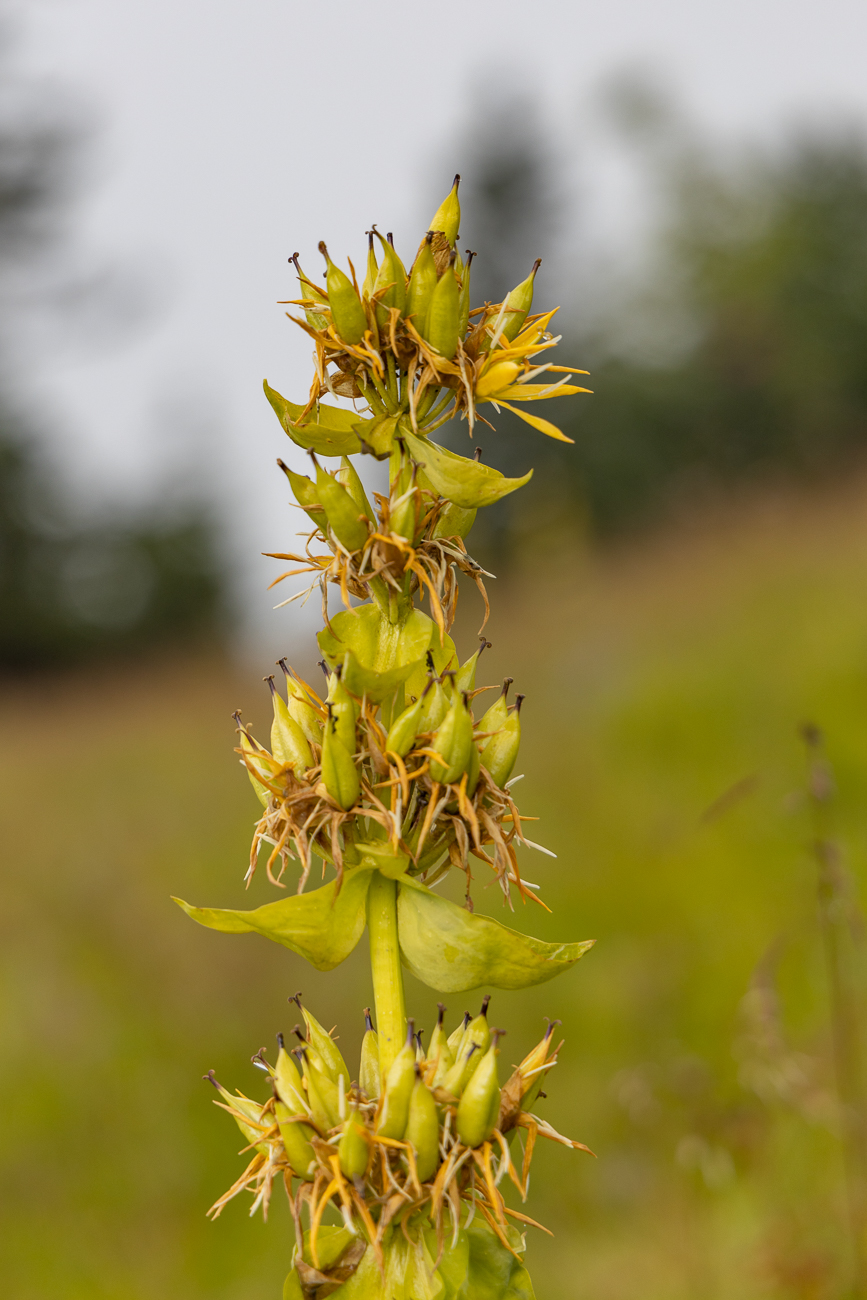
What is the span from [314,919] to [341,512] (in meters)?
0.62

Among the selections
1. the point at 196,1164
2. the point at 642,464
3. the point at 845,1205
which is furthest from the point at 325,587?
the point at 642,464

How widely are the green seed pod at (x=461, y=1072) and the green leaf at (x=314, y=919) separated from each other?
220 millimetres

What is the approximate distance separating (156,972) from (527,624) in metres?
7.48

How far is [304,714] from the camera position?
1683mm

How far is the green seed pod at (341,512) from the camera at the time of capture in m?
1.59

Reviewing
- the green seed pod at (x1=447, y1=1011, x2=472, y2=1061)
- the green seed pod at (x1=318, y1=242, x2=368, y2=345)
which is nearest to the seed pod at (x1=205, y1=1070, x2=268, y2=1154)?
the green seed pod at (x1=447, y1=1011, x2=472, y2=1061)

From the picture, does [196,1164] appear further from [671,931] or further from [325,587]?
[325,587]

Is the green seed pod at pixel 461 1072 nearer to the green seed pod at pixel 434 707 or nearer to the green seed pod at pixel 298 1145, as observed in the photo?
the green seed pod at pixel 298 1145

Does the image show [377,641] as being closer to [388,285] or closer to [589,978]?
[388,285]

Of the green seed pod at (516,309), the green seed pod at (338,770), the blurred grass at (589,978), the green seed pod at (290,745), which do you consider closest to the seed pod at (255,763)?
the green seed pod at (290,745)

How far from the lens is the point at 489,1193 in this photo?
147cm

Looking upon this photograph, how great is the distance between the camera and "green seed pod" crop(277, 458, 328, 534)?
164cm

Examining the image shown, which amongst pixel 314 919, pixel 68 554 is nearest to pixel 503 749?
pixel 314 919

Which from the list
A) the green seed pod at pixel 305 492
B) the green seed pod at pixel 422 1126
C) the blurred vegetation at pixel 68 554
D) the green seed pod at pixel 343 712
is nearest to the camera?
the green seed pod at pixel 422 1126
